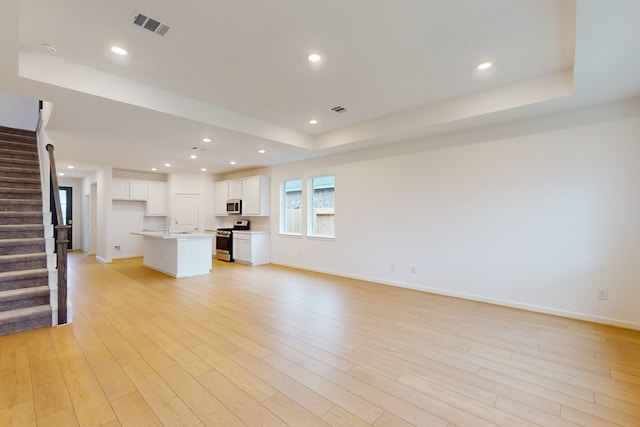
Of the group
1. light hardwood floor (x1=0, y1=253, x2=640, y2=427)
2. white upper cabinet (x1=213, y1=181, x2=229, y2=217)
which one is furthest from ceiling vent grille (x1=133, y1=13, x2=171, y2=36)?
white upper cabinet (x1=213, y1=181, x2=229, y2=217)

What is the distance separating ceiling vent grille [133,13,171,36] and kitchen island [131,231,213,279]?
3977mm

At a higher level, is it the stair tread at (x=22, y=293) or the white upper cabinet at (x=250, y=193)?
the white upper cabinet at (x=250, y=193)

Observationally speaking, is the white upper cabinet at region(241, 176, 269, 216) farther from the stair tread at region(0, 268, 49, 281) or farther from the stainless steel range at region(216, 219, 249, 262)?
the stair tread at region(0, 268, 49, 281)

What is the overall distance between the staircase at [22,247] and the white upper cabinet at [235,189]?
4.07m

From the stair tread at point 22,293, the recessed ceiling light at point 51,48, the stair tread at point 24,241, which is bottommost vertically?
the stair tread at point 22,293

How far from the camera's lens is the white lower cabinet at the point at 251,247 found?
7.14 meters

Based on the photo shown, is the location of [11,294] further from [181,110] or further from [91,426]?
[181,110]

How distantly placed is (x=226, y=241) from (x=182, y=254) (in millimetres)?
2150

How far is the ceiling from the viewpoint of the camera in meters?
2.21

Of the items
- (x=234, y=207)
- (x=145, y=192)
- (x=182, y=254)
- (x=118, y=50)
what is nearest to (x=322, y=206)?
(x=234, y=207)

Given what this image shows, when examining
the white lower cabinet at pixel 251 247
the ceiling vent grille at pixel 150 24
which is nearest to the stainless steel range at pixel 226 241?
the white lower cabinet at pixel 251 247

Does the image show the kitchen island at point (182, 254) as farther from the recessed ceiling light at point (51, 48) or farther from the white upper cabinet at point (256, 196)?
the recessed ceiling light at point (51, 48)

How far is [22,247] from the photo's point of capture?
3.63 metres

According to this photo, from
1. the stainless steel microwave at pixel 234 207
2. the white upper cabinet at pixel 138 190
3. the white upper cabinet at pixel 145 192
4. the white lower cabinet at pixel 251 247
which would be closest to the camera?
the white lower cabinet at pixel 251 247
